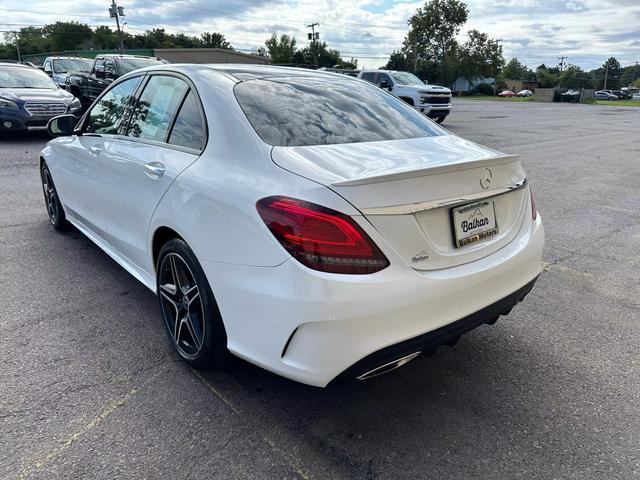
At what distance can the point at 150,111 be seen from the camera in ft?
10.8

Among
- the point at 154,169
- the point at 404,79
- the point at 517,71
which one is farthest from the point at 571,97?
the point at 517,71

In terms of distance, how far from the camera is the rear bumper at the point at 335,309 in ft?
6.32

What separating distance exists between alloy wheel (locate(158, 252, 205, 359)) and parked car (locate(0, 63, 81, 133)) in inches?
398

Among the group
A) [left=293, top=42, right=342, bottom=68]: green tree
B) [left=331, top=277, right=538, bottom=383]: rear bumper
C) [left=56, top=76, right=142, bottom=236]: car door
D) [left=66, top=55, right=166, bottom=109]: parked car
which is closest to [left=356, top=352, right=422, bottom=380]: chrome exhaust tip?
[left=331, top=277, right=538, bottom=383]: rear bumper

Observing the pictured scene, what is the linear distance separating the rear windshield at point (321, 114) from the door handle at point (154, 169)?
0.60 m

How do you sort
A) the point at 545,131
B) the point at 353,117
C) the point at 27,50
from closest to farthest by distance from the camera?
the point at 353,117
the point at 545,131
the point at 27,50

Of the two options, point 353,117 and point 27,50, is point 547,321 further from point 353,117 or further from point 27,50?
point 27,50

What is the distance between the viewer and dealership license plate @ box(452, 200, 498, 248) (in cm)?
222

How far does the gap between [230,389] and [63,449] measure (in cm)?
80

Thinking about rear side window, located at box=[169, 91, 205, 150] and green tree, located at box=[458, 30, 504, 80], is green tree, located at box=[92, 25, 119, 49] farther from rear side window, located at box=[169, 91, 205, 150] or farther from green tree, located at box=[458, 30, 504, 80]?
rear side window, located at box=[169, 91, 205, 150]

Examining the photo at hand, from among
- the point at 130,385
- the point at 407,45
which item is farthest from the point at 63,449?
the point at 407,45

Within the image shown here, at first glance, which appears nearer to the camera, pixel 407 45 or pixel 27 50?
pixel 407 45

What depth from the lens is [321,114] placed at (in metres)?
2.78

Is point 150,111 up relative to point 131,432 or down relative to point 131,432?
up
